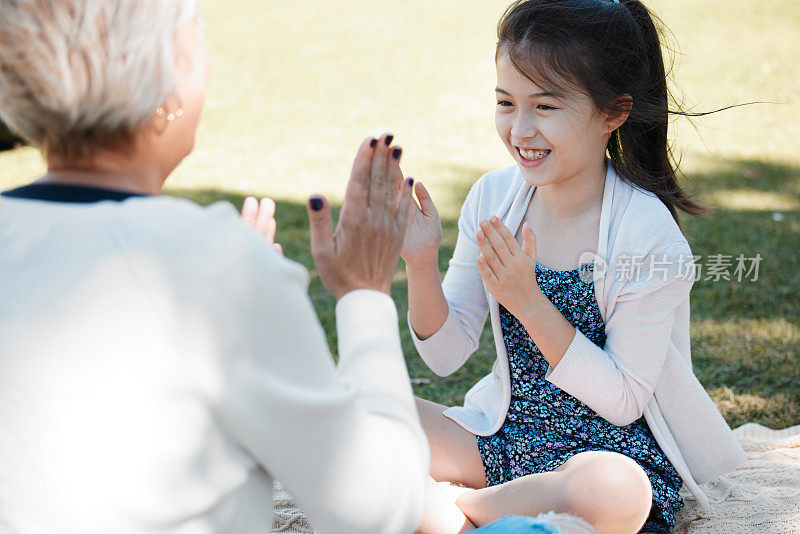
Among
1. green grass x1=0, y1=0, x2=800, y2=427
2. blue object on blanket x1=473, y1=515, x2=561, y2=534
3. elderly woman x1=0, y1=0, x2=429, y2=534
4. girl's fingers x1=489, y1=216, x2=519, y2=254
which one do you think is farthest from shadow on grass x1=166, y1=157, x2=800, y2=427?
elderly woman x1=0, y1=0, x2=429, y2=534

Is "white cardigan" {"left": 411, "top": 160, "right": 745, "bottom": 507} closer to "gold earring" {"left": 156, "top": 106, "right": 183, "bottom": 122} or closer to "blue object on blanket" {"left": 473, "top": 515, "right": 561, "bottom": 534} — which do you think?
"blue object on blanket" {"left": 473, "top": 515, "right": 561, "bottom": 534}

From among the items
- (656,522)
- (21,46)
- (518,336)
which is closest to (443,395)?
(518,336)

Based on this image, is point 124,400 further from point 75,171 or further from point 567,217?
point 567,217

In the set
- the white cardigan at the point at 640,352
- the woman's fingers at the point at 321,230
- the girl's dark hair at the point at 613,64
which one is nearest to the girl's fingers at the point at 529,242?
the white cardigan at the point at 640,352

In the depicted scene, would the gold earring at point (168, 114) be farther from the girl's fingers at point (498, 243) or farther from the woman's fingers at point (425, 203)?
the woman's fingers at point (425, 203)

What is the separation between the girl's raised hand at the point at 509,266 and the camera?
2.12m

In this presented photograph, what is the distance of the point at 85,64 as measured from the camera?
1180mm

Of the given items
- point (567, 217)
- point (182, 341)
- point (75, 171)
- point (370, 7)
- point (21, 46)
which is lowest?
point (370, 7)

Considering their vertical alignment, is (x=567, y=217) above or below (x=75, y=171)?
below

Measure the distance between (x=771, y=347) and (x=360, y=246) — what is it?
2.72 metres

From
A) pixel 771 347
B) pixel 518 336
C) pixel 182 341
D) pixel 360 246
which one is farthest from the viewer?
pixel 771 347

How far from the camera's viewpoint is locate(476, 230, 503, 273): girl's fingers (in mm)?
2145

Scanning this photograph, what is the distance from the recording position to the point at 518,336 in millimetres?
2439

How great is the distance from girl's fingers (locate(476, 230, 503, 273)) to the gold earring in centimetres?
99
